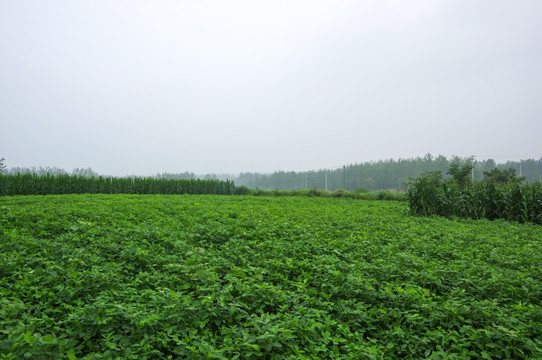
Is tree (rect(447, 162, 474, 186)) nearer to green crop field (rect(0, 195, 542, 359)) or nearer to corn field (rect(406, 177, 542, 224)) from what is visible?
corn field (rect(406, 177, 542, 224))

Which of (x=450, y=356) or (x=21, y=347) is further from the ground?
(x=21, y=347)

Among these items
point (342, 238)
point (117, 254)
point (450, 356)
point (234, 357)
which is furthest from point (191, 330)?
point (342, 238)

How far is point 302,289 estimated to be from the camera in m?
3.25

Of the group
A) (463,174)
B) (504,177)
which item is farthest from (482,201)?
(504,177)

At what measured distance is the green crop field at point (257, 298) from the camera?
2.27 metres

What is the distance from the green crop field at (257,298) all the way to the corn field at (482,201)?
224 inches

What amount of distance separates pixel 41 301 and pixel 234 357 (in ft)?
6.87

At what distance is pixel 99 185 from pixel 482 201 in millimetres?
21705

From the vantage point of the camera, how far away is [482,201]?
10672 millimetres

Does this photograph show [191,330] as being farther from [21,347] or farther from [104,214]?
[104,214]

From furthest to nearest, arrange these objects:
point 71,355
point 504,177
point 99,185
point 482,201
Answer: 1. point 99,185
2. point 504,177
3. point 482,201
4. point 71,355

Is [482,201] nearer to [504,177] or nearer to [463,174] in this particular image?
[463,174]

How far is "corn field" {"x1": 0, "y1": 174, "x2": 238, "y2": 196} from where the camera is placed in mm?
17094

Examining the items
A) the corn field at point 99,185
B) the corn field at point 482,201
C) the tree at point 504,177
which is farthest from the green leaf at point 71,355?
the tree at point 504,177
